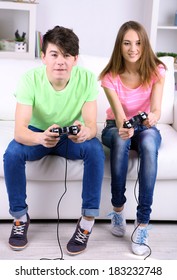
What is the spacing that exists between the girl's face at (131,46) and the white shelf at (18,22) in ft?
4.06

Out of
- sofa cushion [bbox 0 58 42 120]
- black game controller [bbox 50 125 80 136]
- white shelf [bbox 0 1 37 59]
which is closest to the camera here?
black game controller [bbox 50 125 80 136]

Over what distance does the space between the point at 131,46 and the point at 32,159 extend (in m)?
0.66

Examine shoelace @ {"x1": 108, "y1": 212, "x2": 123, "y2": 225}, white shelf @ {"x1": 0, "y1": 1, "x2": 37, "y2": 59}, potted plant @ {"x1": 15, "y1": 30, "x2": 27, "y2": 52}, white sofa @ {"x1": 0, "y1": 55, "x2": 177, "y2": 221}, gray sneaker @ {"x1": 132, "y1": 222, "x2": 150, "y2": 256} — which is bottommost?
gray sneaker @ {"x1": 132, "y1": 222, "x2": 150, "y2": 256}

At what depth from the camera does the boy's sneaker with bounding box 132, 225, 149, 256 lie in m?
1.81

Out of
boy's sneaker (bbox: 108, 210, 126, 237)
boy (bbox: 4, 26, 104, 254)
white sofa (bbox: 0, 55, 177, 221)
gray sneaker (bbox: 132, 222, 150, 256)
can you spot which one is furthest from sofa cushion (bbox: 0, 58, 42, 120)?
gray sneaker (bbox: 132, 222, 150, 256)

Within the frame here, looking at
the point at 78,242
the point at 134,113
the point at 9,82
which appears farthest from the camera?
the point at 9,82

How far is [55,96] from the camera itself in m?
1.81

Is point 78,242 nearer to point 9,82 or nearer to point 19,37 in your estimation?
point 9,82

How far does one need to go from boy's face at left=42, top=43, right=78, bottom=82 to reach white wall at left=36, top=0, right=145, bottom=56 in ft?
5.33

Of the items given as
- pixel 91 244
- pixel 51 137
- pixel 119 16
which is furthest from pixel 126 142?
pixel 119 16

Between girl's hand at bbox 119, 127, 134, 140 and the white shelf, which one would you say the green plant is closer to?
the white shelf

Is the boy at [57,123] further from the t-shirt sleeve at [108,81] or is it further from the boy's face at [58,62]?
the t-shirt sleeve at [108,81]

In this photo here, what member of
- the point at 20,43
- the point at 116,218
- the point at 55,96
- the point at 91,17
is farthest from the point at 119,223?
the point at 91,17

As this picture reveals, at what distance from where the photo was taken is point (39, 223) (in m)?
2.02
